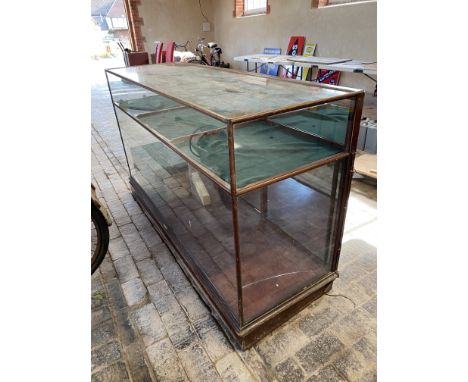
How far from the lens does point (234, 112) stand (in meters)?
0.98

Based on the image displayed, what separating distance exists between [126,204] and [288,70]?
180 inches

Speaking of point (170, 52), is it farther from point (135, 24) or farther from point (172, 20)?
point (172, 20)

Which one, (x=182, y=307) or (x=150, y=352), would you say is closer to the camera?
(x=150, y=352)

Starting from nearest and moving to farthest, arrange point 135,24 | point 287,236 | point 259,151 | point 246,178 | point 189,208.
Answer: point 246,178
point 259,151
point 287,236
point 189,208
point 135,24

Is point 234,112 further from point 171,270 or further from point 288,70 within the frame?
point 288,70

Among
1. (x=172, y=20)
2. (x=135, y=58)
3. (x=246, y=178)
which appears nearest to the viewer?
(x=246, y=178)

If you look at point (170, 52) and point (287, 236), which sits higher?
point (170, 52)

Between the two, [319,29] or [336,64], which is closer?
[336,64]

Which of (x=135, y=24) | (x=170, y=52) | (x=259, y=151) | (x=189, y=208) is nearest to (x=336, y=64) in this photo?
(x=170, y=52)

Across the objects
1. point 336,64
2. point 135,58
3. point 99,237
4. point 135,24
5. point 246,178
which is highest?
point 135,24

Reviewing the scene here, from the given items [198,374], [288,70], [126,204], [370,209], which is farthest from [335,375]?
[288,70]

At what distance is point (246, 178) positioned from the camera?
1.07 meters

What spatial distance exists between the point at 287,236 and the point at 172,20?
791 centimetres

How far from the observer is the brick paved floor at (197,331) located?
134 cm
